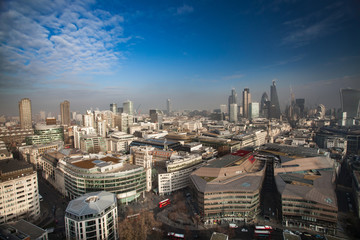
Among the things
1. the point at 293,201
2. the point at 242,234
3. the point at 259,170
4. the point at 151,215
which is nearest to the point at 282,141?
the point at 259,170

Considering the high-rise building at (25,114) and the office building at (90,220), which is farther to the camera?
the high-rise building at (25,114)

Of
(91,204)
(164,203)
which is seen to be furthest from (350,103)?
(91,204)

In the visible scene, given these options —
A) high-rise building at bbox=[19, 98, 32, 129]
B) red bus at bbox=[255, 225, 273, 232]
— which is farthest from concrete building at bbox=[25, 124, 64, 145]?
red bus at bbox=[255, 225, 273, 232]

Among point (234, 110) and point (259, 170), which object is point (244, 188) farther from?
point (234, 110)

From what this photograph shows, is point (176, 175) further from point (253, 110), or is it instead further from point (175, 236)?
point (253, 110)

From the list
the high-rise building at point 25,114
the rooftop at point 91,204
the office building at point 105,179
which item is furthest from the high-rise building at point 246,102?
the rooftop at point 91,204

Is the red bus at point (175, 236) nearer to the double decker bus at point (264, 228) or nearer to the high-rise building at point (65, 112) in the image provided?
the double decker bus at point (264, 228)

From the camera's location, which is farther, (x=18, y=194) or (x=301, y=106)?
(x=301, y=106)
